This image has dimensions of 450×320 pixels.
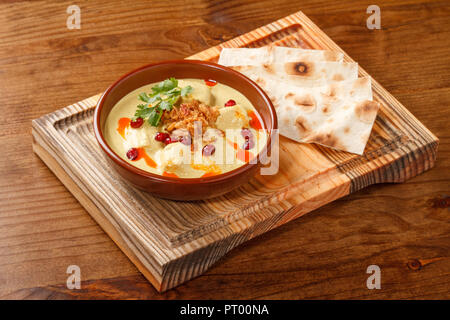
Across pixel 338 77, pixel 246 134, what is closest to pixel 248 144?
pixel 246 134

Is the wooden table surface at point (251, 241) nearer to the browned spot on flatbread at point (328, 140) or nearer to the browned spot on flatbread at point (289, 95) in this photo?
the browned spot on flatbread at point (328, 140)

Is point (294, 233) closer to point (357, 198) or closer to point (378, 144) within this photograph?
point (357, 198)

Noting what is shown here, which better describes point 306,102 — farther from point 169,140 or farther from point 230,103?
point 169,140


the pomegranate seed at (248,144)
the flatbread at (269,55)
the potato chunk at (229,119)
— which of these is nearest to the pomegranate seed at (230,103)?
the potato chunk at (229,119)

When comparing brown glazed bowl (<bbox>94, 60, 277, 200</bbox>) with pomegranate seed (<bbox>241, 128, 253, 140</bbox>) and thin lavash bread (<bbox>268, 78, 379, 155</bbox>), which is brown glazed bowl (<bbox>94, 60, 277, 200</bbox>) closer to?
pomegranate seed (<bbox>241, 128, 253, 140</bbox>)

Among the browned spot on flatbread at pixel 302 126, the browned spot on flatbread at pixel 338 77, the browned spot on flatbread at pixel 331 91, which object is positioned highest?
the browned spot on flatbread at pixel 338 77

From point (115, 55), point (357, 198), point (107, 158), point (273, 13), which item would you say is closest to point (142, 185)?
point (107, 158)
